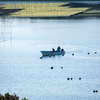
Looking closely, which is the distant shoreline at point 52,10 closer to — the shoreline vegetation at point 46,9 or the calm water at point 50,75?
the shoreline vegetation at point 46,9

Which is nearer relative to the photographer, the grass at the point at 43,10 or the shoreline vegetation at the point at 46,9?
the shoreline vegetation at the point at 46,9

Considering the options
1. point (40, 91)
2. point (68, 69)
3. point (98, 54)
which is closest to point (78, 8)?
point (98, 54)

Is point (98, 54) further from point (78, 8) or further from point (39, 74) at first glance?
point (78, 8)

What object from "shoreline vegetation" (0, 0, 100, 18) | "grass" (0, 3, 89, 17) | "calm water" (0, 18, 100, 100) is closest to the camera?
"calm water" (0, 18, 100, 100)

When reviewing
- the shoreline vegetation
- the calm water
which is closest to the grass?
the shoreline vegetation

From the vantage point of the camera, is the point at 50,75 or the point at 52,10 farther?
the point at 52,10

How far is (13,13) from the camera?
368ft

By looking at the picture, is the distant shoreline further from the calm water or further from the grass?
the calm water

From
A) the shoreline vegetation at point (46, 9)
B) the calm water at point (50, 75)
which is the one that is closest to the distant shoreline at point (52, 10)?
the shoreline vegetation at point (46, 9)

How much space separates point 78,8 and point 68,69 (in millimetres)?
85192

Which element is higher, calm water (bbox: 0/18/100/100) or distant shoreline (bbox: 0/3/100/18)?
distant shoreline (bbox: 0/3/100/18)

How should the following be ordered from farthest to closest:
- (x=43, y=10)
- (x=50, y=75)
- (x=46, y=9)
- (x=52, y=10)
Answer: (x=52, y=10) → (x=46, y=9) → (x=43, y=10) → (x=50, y=75)

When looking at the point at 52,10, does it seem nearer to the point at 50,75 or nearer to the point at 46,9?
the point at 46,9

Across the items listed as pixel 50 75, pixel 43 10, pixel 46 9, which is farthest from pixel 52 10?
pixel 50 75
